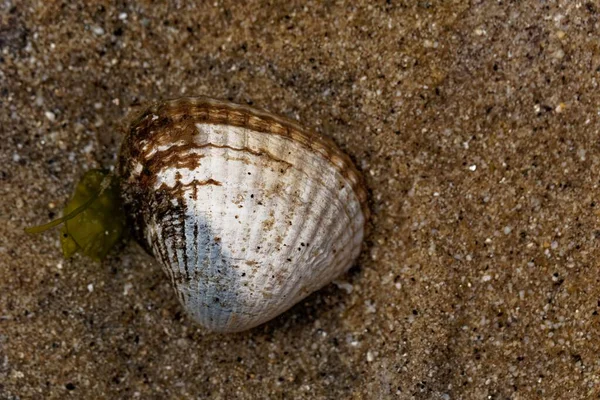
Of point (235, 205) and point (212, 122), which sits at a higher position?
point (212, 122)

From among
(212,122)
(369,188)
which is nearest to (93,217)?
(212,122)

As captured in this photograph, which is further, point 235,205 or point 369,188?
point 369,188

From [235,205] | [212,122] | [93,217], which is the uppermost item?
[212,122]

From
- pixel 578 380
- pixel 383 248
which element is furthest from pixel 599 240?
pixel 383 248

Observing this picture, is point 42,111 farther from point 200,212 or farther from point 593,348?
point 593,348

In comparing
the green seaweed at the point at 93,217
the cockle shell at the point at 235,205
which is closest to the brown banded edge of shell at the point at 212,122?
the cockle shell at the point at 235,205

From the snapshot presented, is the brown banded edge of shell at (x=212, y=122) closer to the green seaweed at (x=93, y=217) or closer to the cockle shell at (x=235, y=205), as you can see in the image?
the cockle shell at (x=235, y=205)

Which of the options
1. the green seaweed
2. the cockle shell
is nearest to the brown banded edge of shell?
the cockle shell

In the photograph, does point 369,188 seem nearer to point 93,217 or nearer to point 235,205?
point 235,205
